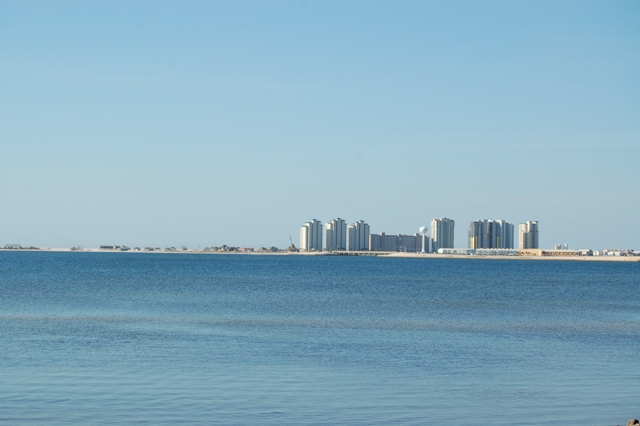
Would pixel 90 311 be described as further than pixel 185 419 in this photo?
Yes

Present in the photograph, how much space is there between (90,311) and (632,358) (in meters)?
22.2

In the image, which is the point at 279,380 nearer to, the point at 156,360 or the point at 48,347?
the point at 156,360

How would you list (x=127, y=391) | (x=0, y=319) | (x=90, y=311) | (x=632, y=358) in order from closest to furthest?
(x=127, y=391) < (x=632, y=358) < (x=0, y=319) < (x=90, y=311)

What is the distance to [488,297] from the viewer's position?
49188mm

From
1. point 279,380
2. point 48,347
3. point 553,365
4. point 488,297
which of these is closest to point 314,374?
point 279,380

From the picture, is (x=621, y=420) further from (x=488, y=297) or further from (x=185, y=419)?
(x=488, y=297)

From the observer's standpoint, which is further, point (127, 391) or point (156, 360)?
point (156, 360)

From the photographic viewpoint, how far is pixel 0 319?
30.3 m

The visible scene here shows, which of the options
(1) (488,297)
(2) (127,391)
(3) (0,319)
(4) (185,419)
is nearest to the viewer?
(4) (185,419)

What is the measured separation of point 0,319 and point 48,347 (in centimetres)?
905

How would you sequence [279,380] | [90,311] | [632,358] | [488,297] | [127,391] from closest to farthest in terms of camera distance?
[127,391]
[279,380]
[632,358]
[90,311]
[488,297]

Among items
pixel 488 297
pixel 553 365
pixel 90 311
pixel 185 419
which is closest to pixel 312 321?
pixel 90 311

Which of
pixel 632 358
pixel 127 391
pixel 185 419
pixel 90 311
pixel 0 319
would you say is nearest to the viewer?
pixel 185 419

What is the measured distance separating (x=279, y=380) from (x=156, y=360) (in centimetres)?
410
